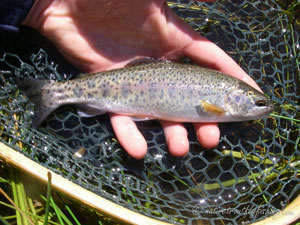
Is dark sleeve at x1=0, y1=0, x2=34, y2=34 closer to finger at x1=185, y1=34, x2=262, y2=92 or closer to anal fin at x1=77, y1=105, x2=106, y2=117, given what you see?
anal fin at x1=77, y1=105, x2=106, y2=117

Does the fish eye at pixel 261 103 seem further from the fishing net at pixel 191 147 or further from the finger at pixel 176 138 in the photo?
the finger at pixel 176 138

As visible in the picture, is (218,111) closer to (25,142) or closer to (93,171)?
(93,171)

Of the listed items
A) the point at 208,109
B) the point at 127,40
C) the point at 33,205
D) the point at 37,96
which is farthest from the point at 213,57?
the point at 33,205

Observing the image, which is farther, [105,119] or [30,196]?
[105,119]

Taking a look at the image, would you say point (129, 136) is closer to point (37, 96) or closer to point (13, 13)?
point (37, 96)

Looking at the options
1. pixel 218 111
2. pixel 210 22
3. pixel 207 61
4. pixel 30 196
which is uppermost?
pixel 210 22

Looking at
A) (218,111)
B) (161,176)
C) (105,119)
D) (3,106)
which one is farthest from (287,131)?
(3,106)

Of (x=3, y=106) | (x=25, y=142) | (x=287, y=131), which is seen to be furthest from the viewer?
(x=287, y=131)
